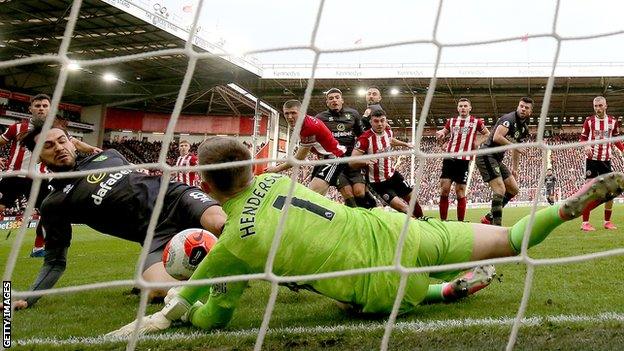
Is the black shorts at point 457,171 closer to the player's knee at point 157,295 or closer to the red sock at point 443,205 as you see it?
the red sock at point 443,205

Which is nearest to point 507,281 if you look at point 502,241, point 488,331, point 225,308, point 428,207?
point 502,241

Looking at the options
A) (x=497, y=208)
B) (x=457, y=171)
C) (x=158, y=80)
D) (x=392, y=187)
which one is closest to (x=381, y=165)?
(x=392, y=187)

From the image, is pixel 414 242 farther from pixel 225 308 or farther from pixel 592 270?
pixel 592 270

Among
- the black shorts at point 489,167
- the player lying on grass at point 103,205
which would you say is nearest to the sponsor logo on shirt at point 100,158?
the player lying on grass at point 103,205

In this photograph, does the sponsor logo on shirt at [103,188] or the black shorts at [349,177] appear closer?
the sponsor logo on shirt at [103,188]

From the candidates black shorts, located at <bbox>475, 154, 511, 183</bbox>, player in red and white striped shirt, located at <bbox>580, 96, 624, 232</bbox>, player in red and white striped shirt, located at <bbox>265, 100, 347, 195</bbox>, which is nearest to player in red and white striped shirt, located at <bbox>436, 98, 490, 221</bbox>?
black shorts, located at <bbox>475, 154, 511, 183</bbox>

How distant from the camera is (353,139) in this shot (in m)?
6.04

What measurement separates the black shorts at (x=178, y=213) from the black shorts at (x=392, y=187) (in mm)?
3243

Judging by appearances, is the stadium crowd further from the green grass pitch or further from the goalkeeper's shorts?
the goalkeeper's shorts

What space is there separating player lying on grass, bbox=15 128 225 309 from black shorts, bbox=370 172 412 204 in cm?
328

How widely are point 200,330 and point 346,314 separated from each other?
2.19 ft

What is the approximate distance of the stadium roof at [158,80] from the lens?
1627 centimetres

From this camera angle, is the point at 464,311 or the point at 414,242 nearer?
the point at 414,242

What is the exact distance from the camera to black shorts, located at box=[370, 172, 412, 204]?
599 cm
